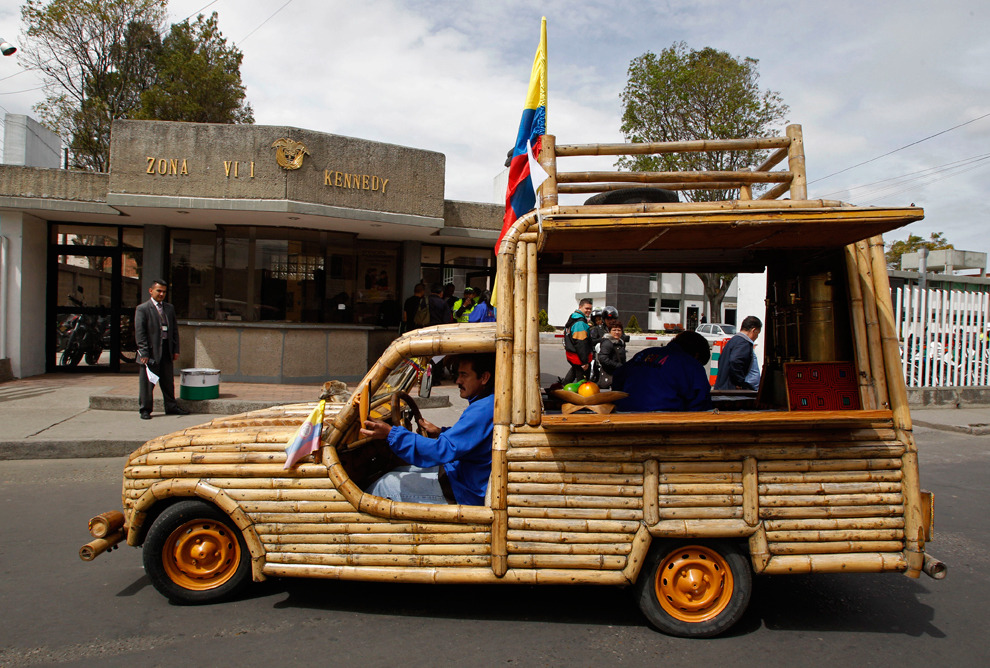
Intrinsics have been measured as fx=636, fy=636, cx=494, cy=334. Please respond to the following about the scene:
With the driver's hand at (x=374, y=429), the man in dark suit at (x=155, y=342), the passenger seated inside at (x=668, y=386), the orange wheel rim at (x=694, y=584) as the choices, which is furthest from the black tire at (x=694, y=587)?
the man in dark suit at (x=155, y=342)

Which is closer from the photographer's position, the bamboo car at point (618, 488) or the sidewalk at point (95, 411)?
the bamboo car at point (618, 488)

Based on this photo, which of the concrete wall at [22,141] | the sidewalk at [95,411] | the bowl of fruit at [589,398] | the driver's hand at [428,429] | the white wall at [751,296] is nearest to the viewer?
the bowl of fruit at [589,398]

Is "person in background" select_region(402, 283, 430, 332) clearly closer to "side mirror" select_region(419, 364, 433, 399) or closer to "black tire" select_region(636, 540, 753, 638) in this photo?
Result: "side mirror" select_region(419, 364, 433, 399)

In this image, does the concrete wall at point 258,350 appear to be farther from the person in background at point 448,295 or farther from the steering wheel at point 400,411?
the steering wheel at point 400,411

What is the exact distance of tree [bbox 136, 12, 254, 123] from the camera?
24250 millimetres

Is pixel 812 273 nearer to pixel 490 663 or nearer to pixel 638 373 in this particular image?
pixel 638 373

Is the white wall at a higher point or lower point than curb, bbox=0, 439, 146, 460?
higher

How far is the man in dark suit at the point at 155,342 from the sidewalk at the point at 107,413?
32cm

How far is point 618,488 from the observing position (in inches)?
119

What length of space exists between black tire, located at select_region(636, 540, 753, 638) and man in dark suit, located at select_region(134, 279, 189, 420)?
6955 millimetres

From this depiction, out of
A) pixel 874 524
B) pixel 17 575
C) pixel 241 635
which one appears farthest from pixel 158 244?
pixel 874 524

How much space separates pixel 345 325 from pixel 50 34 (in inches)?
837

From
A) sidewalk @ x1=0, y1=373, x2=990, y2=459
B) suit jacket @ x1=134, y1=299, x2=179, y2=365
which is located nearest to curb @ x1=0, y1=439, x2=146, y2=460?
sidewalk @ x1=0, y1=373, x2=990, y2=459

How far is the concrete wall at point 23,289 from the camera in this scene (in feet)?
35.3
